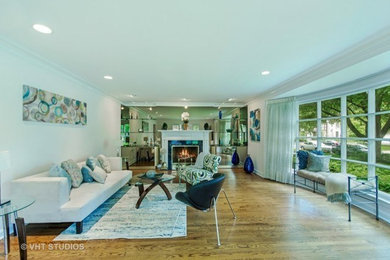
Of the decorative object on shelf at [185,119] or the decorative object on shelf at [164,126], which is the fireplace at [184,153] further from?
the decorative object on shelf at [164,126]

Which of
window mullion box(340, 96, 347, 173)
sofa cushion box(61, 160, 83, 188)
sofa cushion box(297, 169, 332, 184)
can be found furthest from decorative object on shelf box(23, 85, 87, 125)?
window mullion box(340, 96, 347, 173)

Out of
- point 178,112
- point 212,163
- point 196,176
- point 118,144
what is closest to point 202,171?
point 196,176

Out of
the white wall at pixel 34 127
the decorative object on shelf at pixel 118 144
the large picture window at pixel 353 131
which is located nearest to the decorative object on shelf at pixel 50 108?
the white wall at pixel 34 127

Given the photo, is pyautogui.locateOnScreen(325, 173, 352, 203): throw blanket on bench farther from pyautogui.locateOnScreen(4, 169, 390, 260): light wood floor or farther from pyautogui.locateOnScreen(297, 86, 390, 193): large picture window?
pyautogui.locateOnScreen(297, 86, 390, 193): large picture window

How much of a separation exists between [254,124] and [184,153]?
269 centimetres

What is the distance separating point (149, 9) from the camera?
68.6 inches

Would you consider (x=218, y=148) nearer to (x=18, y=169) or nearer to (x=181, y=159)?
(x=181, y=159)

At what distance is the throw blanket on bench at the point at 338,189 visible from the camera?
294 centimetres

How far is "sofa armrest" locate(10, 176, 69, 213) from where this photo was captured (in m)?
2.40

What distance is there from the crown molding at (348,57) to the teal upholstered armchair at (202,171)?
2424 millimetres

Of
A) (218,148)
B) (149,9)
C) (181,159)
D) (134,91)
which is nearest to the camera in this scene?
(149,9)

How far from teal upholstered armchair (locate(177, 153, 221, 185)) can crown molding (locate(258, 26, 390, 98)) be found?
2.42 m

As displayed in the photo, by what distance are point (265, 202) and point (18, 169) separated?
4.05 meters

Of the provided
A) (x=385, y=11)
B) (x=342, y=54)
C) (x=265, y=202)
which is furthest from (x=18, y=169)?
(x=342, y=54)
